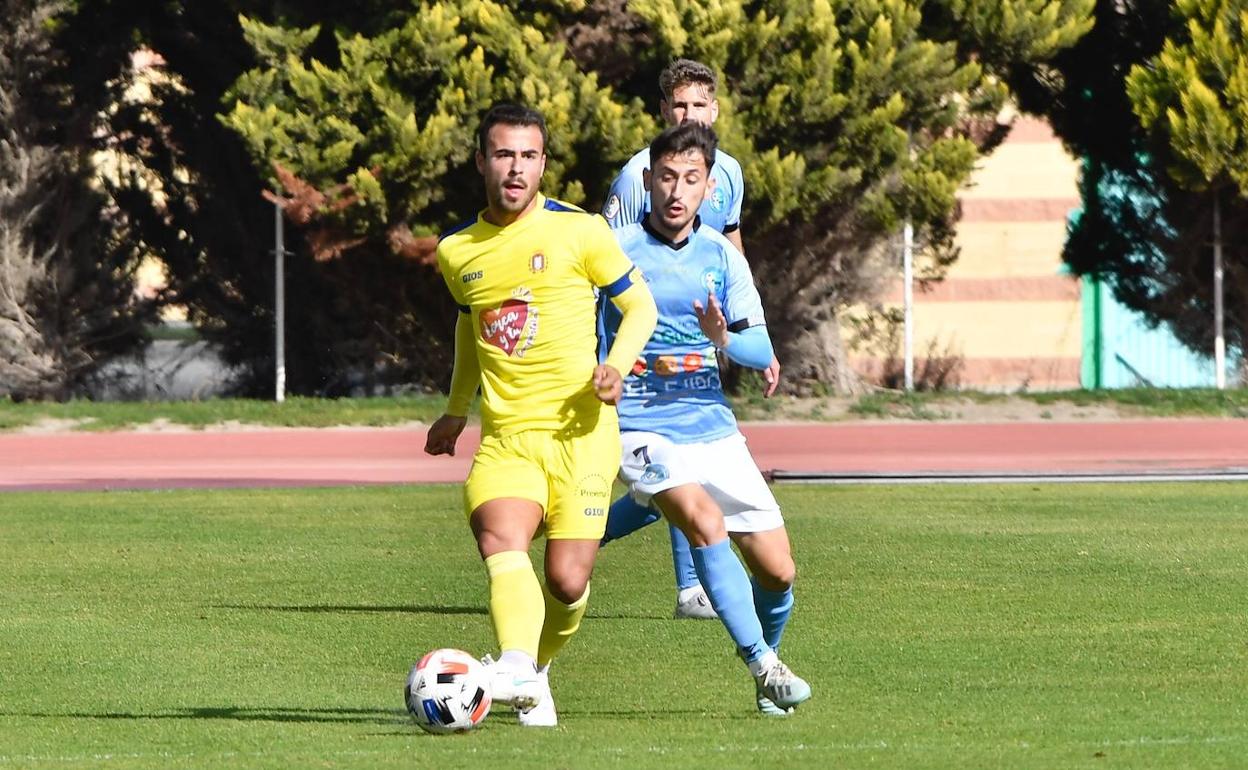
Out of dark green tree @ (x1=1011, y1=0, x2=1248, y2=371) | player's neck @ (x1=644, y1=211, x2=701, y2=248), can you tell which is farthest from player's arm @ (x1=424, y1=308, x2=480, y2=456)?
dark green tree @ (x1=1011, y1=0, x2=1248, y2=371)

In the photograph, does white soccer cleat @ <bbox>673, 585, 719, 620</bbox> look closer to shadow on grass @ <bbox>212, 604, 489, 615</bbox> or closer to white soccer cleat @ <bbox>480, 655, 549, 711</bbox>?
shadow on grass @ <bbox>212, 604, 489, 615</bbox>

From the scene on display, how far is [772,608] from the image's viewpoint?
734cm

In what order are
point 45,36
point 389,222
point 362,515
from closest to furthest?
point 362,515
point 389,222
point 45,36

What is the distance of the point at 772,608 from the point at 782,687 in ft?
2.20

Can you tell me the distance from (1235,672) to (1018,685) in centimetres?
86

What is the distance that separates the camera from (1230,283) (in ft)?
85.7

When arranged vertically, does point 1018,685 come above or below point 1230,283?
below

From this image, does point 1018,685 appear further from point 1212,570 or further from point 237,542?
point 237,542

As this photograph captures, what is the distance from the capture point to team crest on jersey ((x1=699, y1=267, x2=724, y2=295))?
7301 mm

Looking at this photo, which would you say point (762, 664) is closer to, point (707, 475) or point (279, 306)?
point (707, 475)

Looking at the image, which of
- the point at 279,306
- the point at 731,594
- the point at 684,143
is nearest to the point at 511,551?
the point at 731,594

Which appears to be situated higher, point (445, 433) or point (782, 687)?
point (445, 433)

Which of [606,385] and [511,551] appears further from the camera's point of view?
[511,551]

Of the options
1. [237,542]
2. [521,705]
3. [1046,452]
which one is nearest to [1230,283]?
[1046,452]
